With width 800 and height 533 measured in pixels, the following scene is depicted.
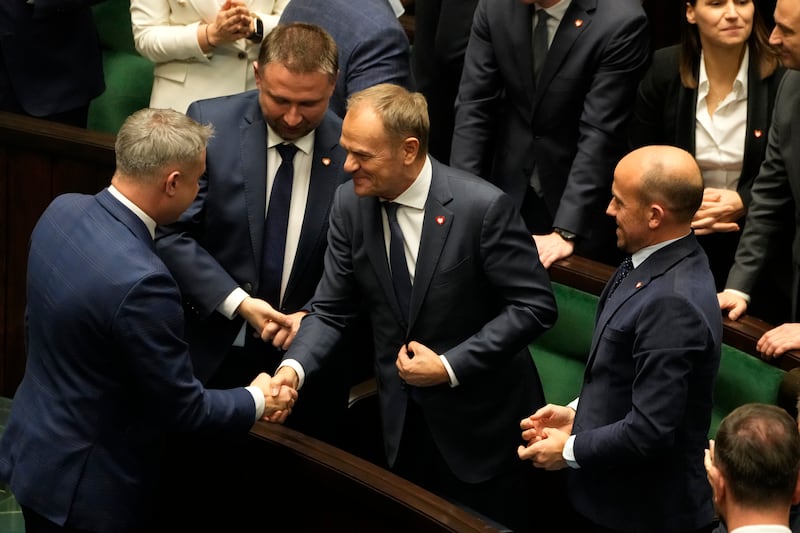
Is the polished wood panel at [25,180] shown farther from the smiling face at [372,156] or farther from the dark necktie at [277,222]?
the smiling face at [372,156]

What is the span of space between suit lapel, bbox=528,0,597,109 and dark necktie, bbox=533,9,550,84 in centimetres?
2

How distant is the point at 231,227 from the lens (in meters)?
3.43

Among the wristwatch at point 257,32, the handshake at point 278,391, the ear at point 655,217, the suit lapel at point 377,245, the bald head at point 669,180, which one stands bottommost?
the handshake at point 278,391

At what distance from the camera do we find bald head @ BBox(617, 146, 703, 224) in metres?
2.87

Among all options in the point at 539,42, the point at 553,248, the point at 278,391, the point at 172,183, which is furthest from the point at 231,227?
the point at 539,42

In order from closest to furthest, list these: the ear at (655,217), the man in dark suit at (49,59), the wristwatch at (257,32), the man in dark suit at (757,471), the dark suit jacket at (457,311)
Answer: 1. the man in dark suit at (757,471)
2. the ear at (655,217)
3. the dark suit jacket at (457,311)
4. the wristwatch at (257,32)
5. the man in dark suit at (49,59)

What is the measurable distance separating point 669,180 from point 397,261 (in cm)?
67

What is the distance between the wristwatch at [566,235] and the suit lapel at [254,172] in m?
0.86

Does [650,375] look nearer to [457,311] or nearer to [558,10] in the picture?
[457,311]

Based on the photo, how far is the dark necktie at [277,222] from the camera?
3.43 metres

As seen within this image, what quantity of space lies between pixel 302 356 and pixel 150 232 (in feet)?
1.80

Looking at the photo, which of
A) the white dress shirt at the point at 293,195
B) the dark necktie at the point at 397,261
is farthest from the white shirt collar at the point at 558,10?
the dark necktie at the point at 397,261

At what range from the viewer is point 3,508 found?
4184 millimetres

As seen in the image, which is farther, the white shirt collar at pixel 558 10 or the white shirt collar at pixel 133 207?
the white shirt collar at pixel 558 10
